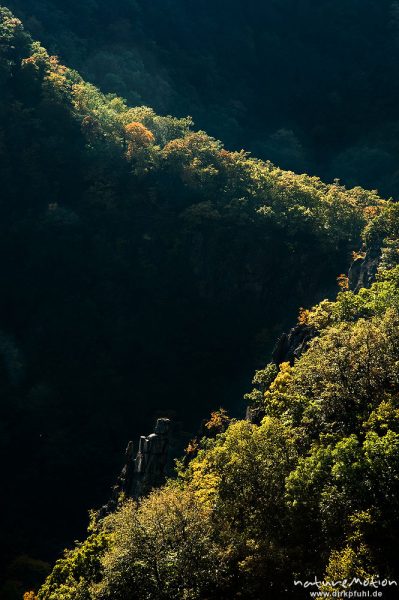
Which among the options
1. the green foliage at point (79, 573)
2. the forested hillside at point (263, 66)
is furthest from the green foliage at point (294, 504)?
the forested hillside at point (263, 66)

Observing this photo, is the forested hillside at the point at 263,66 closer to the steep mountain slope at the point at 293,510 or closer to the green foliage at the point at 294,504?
the steep mountain slope at the point at 293,510

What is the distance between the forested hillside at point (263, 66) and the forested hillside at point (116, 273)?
35.9m

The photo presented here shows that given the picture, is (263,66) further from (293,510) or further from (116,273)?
(293,510)

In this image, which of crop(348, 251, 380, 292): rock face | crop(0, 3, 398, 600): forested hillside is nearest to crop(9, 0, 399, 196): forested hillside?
crop(0, 3, 398, 600): forested hillside

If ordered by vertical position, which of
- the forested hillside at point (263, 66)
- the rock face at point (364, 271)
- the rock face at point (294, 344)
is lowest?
the rock face at point (294, 344)

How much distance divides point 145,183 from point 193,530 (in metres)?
66.1

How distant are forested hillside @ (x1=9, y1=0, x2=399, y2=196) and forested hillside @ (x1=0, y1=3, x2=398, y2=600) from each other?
35877mm

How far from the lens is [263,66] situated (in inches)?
6004

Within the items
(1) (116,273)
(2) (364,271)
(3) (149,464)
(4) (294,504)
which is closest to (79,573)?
(3) (149,464)

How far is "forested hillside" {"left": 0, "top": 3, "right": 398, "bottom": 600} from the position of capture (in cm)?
7031

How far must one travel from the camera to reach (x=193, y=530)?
2945 cm

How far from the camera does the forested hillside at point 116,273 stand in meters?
70.3

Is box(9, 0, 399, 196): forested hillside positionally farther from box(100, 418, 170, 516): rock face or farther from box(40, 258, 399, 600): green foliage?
box(40, 258, 399, 600): green foliage

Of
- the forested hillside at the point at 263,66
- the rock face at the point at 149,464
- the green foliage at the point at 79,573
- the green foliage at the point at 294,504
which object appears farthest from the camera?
the forested hillside at the point at 263,66
